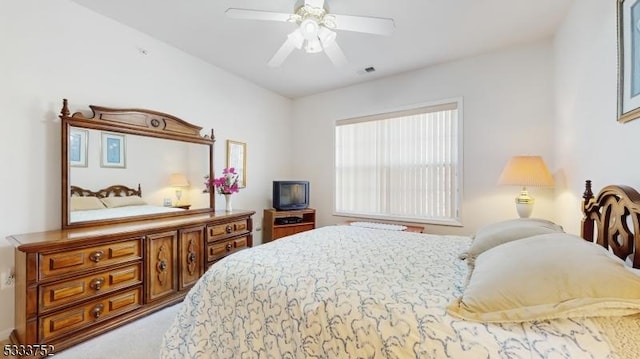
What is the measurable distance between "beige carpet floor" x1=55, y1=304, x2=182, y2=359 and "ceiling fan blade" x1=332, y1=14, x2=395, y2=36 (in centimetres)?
269

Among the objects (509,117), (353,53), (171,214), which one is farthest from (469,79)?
(171,214)

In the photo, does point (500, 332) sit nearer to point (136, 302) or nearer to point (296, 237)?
point (296, 237)

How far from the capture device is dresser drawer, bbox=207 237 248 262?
2.88 metres

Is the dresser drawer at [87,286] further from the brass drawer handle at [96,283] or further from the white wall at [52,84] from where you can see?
the white wall at [52,84]

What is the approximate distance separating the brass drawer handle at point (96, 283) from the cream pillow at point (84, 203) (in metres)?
0.65

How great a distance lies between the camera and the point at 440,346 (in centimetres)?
86

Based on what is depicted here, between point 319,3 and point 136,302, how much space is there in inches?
110

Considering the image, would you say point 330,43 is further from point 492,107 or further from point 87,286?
point 87,286

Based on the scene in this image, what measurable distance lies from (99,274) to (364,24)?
272 centimetres

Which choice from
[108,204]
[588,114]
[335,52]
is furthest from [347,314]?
[108,204]

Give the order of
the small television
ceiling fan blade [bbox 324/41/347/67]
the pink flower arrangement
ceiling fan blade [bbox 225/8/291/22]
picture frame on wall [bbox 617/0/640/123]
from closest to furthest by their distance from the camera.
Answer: picture frame on wall [bbox 617/0/640/123] < ceiling fan blade [bbox 225/8/291/22] < ceiling fan blade [bbox 324/41/347/67] < the pink flower arrangement < the small television

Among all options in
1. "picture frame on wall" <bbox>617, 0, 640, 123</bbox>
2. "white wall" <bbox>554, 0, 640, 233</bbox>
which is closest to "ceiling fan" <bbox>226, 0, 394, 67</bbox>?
"picture frame on wall" <bbox>617, 0, 640, 123</bbox>

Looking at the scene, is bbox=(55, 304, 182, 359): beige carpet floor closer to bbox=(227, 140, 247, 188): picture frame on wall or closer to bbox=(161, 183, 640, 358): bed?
bbox=(161, 183, 640, 358): bed

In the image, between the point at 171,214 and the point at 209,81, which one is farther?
the point at 209,81
